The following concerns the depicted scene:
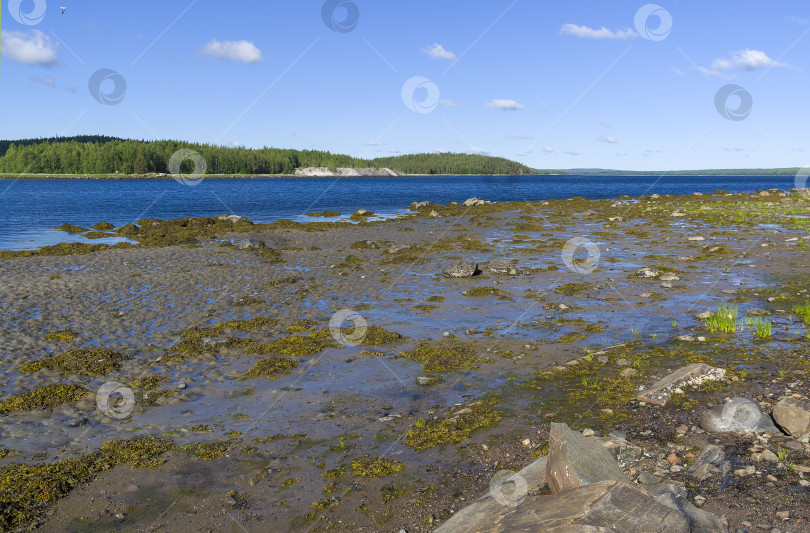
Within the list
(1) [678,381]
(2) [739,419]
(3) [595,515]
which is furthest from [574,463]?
(1) [678,381]

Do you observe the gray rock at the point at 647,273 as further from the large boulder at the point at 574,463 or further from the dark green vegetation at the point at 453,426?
the large boulder at the point at 574,463

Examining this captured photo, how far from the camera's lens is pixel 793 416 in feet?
29.7

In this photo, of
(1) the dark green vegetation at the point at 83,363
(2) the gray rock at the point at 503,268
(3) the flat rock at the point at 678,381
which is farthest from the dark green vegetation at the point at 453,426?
(2) the gray rock at the point at 503,268

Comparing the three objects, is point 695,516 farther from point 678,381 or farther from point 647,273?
point 647,273

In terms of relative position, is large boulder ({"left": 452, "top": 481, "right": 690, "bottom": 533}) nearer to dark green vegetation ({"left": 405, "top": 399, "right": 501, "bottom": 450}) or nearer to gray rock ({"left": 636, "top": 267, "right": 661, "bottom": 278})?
dark green vegetation ({"left": 405, "top": 399, "right": 501, "bottom": 450})

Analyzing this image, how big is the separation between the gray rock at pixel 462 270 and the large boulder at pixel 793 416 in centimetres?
1694

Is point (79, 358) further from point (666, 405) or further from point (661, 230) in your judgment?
point (661, 230)

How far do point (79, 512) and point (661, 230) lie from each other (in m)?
44.5

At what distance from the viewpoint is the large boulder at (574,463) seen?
6.77 m

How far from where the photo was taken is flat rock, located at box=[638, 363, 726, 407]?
11.1 metres

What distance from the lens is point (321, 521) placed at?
7719 mm

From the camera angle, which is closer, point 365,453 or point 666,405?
point 365,453

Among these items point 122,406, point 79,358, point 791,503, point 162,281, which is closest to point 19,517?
point 122,406

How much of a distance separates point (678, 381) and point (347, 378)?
7.45 metres
